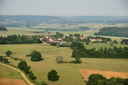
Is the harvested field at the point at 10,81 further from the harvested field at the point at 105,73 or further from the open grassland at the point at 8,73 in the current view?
the harvested field at the point at 105,73

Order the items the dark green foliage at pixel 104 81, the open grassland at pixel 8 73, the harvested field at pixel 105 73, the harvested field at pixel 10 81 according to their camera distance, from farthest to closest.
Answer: the harvested field at pixel 105 73 → the open grassland at pixel 8 73 → the harvested field at pixel 10 81 → the dark green foliage at pixel 104 81

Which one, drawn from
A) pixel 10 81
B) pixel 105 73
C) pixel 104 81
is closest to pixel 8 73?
pixel 10 81

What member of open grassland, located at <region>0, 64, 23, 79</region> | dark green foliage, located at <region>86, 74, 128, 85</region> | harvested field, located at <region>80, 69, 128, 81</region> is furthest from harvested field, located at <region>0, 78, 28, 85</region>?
harvested field, located at <region>80, 69, 128, 81</region>

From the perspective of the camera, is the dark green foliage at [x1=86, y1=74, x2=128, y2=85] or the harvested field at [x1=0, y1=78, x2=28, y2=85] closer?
the dark green foliage at [x1=86, y1=74, x2=128, y2=85]

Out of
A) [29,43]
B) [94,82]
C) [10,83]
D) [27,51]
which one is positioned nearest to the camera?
[94,82]

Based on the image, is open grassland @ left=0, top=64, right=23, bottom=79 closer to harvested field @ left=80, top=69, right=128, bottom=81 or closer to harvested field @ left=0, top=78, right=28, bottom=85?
harvested field @ left=0, top=78, right=28, bottom=85

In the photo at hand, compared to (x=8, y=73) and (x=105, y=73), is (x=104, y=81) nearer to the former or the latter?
(x=105, y=73)

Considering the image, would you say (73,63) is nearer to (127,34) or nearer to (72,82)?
(72,82)

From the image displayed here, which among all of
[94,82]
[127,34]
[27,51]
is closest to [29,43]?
[27,51]

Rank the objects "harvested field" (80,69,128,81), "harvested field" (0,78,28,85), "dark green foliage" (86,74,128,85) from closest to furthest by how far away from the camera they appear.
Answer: "dark green foliage" (86,74,128,85)
"harvested field" (0,78,28,85)
"harvested field" (80,69,128,81)

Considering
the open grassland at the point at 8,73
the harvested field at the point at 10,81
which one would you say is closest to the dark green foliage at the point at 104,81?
the harvested field at the point at 10,81

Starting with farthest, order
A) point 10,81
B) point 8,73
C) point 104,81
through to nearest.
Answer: point 8,73
point 10,81
point 104,81
